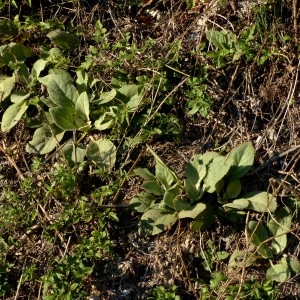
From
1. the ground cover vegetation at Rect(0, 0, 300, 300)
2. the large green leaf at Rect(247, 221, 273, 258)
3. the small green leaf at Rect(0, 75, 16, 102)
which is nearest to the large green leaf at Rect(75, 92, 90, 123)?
the ground cover vegetation at Rect(0, 0, 300, 300)

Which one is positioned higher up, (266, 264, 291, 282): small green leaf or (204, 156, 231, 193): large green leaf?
(204, 156, 231, 193): large green leaf

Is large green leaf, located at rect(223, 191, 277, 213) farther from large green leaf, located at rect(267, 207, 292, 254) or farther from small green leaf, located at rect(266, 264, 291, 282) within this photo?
small green leaf, located at rect(266, 264, 291, 282)

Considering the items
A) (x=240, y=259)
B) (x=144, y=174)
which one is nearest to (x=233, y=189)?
(x=240, y=259)

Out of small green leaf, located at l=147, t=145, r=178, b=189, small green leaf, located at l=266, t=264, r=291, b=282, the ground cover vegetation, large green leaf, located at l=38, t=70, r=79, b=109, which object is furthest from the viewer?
large green leaf, located at l=38, t=70, r=79, b=109

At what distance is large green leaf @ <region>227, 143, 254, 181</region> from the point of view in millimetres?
3521

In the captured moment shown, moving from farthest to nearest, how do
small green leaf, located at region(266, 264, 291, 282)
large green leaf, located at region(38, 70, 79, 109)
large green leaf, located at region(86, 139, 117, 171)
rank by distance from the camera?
1. large green leaf, located at region(38, 70, 79, 109)
2. large green leaf, located at region(86, 139, 117, 171)
3. small green leaf, located at region(266, 264, 291, 282)

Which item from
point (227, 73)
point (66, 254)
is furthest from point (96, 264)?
point (227, 73)

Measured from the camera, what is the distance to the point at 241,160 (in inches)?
139

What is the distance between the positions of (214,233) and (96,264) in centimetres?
58

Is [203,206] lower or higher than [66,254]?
higher

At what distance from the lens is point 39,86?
4.02m

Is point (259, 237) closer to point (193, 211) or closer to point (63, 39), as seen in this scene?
point (193, 211)

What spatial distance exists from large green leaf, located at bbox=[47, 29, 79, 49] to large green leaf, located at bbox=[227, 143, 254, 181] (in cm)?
115

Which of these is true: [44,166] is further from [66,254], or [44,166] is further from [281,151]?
[281,151]
